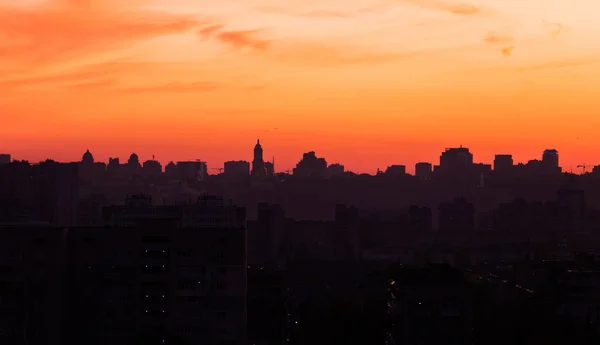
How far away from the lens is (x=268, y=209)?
139 meters

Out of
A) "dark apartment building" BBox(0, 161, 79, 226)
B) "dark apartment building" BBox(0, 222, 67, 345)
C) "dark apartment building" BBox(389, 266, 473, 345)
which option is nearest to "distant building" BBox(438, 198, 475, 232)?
"dark apartment building" BBox(0, 161, 79, 226)

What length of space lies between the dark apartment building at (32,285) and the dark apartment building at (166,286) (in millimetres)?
1150

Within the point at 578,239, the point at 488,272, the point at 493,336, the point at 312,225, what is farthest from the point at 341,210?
the point at 493,336

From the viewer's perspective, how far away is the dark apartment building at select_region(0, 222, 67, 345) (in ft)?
156

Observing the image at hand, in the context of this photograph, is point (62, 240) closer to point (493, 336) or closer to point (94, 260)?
point (94, 260)

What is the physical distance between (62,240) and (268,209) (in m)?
90.1

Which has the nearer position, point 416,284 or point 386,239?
point 416,284

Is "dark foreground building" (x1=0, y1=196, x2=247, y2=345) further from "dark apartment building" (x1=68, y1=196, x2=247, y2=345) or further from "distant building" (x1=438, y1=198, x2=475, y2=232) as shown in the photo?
"distant building" (x1=438, y1=198, x2=475, y2=232)

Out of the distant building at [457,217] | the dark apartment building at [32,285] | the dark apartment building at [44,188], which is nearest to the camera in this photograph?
the dark apartment building at [32,285]

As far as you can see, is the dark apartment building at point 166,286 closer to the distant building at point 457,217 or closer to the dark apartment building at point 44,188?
the dark apartment building at point 44,188

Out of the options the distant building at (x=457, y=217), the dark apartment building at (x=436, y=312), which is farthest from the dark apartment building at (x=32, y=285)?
the distant building at (x=457, y=217)

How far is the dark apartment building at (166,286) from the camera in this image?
48719 millimetres

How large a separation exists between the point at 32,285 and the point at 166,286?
5.06m

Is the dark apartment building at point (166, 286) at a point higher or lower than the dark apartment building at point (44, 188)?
lower
